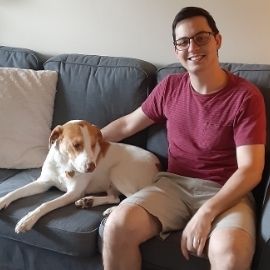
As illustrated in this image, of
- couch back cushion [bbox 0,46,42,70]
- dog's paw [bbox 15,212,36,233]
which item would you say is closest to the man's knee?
dog's paw [bbox 15,212,36,233]

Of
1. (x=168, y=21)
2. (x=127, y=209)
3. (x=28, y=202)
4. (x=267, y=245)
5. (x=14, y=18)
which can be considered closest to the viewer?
(x=267, y=245)

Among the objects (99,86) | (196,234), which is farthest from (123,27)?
(196,234)

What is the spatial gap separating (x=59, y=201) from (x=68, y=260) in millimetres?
248

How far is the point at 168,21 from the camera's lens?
231 centimetres

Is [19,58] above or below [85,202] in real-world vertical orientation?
above

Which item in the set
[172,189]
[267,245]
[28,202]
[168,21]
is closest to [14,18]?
[168,21]

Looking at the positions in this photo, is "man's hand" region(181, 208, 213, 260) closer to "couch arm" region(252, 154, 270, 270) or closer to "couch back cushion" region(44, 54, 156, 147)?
"couch arm" region(252, 154, 270, 270)

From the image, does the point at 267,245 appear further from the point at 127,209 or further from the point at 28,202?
the point at 28,202

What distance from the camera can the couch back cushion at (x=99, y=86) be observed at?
7.22ft

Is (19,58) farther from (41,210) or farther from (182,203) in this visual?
(182,203)

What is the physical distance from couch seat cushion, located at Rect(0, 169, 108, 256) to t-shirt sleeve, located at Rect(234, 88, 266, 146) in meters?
0.65

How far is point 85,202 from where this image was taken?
6.16ft

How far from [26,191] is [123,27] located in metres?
1.05

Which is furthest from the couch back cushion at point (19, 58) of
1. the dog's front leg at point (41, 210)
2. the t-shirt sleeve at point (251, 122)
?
the t-shirt sleeve at point (251, 122)
